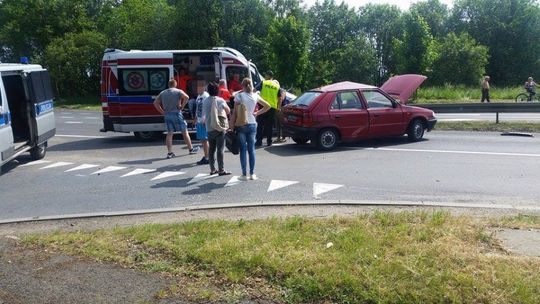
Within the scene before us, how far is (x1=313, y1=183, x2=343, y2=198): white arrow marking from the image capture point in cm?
816

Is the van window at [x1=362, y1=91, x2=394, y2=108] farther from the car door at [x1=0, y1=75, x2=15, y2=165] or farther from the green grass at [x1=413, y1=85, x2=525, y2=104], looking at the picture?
the green grass at [x1=413, y1=85, x2=525, y2=104]

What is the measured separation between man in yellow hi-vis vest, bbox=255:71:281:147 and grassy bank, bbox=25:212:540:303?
23.1 ft

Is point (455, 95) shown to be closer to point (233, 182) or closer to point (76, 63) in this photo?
point (233, 182)

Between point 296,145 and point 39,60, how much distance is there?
1647 inches

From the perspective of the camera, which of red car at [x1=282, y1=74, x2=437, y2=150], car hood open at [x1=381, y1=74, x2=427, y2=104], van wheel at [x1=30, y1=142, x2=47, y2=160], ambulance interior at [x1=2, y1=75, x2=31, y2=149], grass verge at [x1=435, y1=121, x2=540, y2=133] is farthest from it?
grass verge at [x1=435, y1=121, x2=540, y2=133]

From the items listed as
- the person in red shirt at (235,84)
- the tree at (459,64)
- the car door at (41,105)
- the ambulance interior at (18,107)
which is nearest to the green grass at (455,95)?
the tree at (459,64)

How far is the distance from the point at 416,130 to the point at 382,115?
1329 millimetres

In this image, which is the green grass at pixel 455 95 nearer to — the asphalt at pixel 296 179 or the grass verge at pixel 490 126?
the grass verge at pixel 490 126

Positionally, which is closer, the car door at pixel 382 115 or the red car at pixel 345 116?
the red car at pixel 345 116

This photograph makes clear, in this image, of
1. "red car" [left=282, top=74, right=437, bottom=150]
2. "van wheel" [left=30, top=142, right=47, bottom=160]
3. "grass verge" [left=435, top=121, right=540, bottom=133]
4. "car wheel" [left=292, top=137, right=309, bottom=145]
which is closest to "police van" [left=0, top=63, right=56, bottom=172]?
"van wheel" [left=30, top=142, right=47, bottom=160]

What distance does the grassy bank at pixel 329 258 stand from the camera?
427cm

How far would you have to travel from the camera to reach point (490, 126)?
1662cm

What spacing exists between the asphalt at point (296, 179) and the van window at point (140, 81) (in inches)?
79.0

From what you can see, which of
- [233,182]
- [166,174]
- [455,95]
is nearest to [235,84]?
[166,174]
